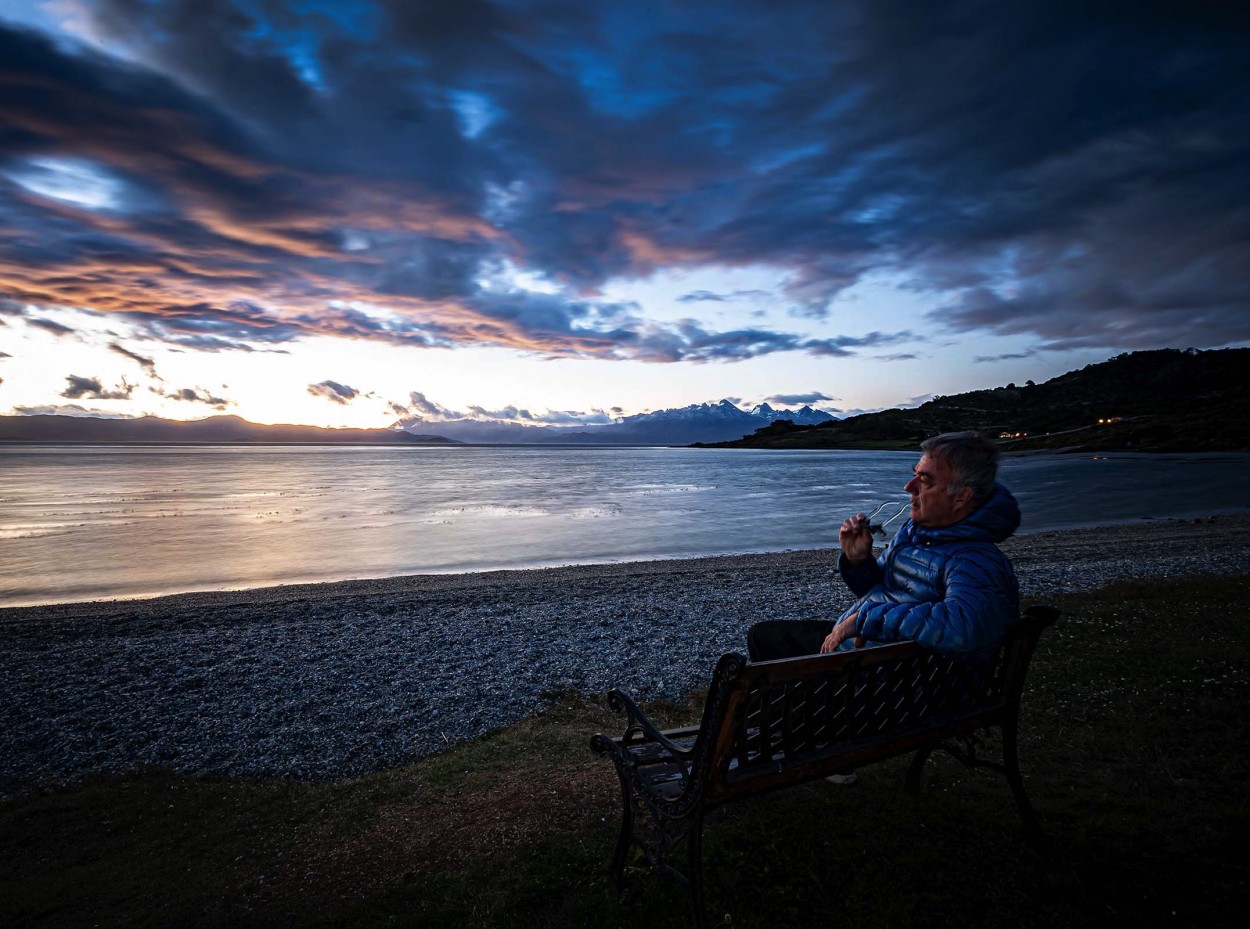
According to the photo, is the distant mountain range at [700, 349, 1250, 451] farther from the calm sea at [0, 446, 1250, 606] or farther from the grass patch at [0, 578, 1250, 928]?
the grass patch at [0, 578, 1250, 928]

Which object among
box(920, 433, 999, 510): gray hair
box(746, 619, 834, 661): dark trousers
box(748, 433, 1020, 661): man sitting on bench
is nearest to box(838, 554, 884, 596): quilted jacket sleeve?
box(748, 433, 1020, 661): man sitting on bench

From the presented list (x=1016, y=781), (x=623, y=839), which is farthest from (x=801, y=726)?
(x=1016, y=781)

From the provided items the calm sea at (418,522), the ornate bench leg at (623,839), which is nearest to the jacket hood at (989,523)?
the ornate bench leg at (623,839)

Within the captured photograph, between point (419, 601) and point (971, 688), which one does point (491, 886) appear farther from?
point (419, 601)

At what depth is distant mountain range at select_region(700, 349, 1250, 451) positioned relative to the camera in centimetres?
10219

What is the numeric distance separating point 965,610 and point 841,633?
27.9 inches

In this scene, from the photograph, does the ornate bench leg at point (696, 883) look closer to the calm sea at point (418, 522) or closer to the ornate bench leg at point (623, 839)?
the ornate bench leg at point (623, 839)

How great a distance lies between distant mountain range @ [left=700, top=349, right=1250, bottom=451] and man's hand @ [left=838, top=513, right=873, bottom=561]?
98.1 m

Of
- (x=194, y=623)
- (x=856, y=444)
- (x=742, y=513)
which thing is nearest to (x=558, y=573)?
(x=194, y=623)

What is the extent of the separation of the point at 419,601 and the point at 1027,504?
3760 centimetres

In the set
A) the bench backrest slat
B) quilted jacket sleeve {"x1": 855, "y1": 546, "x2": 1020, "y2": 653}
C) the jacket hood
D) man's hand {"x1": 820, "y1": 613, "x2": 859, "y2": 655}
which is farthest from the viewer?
man's hand {"x1": 820, "y1": 613, "x2": 859, "y2": 655}

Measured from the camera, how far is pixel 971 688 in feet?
11.8

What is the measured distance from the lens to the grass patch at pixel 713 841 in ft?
11.0

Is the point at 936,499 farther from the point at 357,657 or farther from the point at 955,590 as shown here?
the point at 357,657
